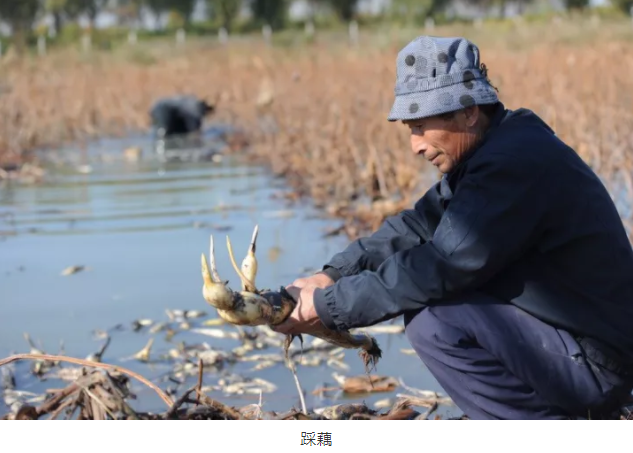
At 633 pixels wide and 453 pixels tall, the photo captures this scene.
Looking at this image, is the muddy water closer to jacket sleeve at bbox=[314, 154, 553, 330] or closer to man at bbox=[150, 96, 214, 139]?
jacket sleeve at bbox=[314, 154, 553, 330]

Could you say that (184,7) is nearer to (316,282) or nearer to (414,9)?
(414,9)

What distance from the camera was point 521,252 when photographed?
3000mm

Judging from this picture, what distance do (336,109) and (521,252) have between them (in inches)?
276

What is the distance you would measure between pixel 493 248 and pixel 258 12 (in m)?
51.9

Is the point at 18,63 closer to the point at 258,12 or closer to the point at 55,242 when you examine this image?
the point at 55,242

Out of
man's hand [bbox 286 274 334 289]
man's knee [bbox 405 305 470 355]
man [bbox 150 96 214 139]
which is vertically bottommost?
man [bbox 150 96 214 139]

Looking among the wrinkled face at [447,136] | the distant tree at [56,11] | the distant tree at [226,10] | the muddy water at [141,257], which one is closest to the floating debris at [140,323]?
the muddy water at [141,257]

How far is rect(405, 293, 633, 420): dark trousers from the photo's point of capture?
3.05 meters

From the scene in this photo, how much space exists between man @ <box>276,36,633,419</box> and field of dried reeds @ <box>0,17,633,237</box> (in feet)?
10.4

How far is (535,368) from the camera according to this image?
306 centimetres

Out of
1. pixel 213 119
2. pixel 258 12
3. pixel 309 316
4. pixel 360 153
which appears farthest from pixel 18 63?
pixel 258 12

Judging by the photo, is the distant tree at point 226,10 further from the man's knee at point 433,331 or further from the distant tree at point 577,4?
the man's knee at point 433,331

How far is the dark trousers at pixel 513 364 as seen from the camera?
120 inches

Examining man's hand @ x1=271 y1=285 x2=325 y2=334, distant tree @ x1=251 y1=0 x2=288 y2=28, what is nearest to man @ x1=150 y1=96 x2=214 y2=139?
man's hand @ x1=271 y1=285 x2=325 y2=334
